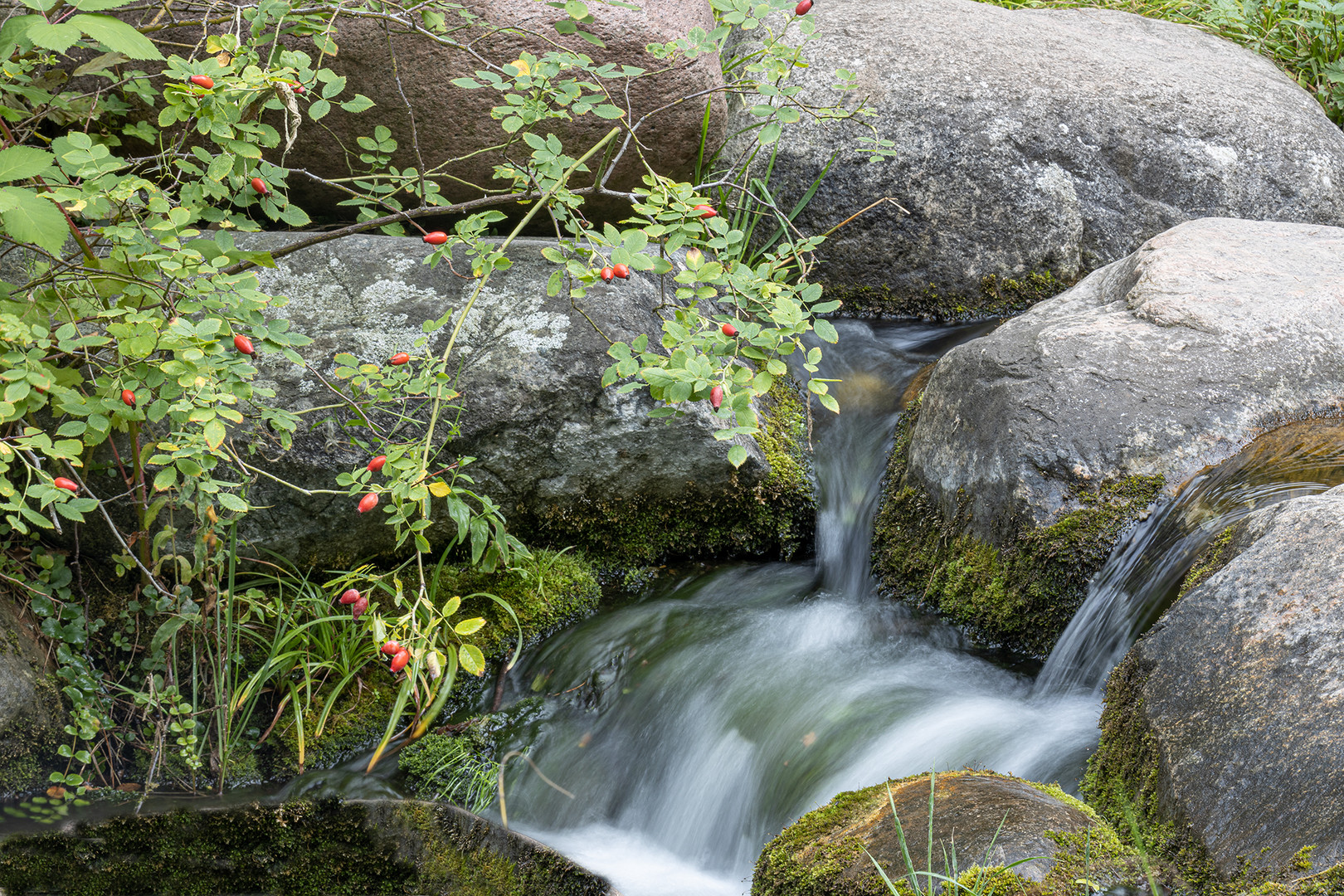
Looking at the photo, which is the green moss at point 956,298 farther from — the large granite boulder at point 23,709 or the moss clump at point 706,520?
the large granite boulder at point 23,709

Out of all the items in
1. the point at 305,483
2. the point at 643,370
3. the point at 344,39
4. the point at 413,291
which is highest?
the point at 344,39

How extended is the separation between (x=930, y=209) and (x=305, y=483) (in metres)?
3.19

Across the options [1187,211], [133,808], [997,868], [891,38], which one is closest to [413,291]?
[133,808]

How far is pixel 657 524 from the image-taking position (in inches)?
133

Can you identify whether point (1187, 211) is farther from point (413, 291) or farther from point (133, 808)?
point (133, 808)

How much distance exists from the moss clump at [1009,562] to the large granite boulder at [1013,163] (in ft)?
5.83

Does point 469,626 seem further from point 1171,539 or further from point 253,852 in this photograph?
point 1171,539

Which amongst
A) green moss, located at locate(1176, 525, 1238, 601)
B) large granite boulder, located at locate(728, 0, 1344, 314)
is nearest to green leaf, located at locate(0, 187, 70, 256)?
green moss, located at locate(1176, 525, 1238, 601)

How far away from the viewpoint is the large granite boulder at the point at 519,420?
2.97m

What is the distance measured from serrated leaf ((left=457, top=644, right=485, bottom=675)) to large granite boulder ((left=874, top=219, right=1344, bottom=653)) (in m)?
1.62

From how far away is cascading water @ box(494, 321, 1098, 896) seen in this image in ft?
8.25

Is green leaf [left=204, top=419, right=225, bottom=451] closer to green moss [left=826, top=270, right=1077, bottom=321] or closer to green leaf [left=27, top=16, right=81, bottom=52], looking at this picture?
green leaf [left=27, top=16, right=81, bottom=52]

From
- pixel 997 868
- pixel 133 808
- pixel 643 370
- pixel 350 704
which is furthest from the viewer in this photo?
pixel 350 704

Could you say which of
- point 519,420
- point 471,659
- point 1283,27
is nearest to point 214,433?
point 471,659
